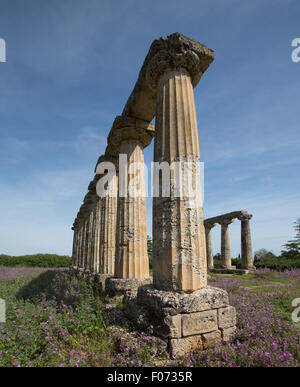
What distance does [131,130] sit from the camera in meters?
7.15

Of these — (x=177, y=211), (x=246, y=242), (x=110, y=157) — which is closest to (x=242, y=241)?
(x=246, y=242)

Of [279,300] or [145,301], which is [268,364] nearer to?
[145,301]

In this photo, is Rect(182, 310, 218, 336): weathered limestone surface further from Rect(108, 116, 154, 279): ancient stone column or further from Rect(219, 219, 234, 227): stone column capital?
Rect(219, 219, 234, 227): stone column capital

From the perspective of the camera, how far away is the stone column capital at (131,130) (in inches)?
278

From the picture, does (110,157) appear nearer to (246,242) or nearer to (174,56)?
(174,56)

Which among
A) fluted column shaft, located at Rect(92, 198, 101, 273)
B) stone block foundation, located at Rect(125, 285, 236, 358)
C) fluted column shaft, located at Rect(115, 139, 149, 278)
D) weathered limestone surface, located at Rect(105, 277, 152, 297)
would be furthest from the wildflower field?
fluted column shaft, located at Rect(92, 198, 101, 273)

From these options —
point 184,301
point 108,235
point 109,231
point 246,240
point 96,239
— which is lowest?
point 184,301

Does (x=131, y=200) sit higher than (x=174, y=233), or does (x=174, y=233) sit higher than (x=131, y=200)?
(x=131, y=200)

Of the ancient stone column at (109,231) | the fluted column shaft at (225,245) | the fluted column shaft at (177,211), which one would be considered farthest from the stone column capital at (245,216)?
the fluted column shaft at (177,211)

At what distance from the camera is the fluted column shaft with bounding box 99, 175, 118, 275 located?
9445 millimetres

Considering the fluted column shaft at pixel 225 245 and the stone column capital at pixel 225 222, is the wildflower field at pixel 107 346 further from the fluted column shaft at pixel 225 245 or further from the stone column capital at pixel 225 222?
the fluted column shaft at pixel 225 245

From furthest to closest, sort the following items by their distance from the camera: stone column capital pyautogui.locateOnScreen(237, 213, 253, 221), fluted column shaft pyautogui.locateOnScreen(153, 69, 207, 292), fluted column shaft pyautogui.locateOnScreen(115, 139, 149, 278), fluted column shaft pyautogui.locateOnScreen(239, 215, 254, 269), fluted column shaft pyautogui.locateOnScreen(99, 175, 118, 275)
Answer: stone column capital pyautogui.locateOnScreen(237, 213, 253, 221), fluted column shaft pyautogui.locateOnScreen(239, 215, 254, 269), fluted column shaft pyautogui.locateOnScreen(99, 175, 118, 275), fluted column shaft pyautogui.locateOnScreen(115, 139, 149, 278), fluted column shaft pyautogui.locateOnScreen(153, 69, 207, 292)

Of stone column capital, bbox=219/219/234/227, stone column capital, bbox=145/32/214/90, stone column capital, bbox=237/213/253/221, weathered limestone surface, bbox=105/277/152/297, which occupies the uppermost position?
stone column capital, bbox=145/32/214/90

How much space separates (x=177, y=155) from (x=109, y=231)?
6.47 metres
